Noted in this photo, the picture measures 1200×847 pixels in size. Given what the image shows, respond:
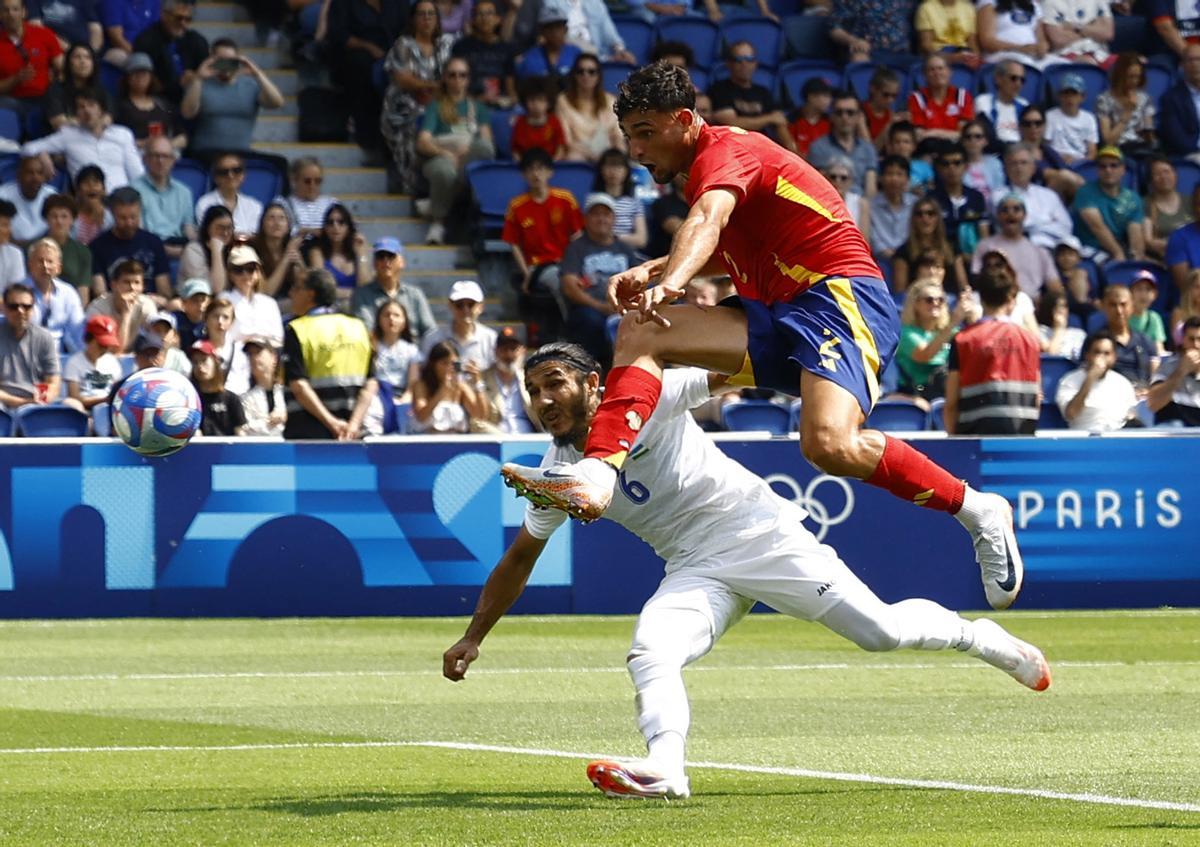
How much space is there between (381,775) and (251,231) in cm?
1131

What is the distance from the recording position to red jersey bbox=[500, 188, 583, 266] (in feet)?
60.6

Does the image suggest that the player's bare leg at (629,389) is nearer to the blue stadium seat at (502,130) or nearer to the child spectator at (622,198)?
the child spectator at (622,198)

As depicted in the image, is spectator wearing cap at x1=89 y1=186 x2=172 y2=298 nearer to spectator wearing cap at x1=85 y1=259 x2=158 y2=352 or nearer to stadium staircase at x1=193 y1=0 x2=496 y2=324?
spectator wearing cap at x1=85 y1=259 x2=158 y2=352

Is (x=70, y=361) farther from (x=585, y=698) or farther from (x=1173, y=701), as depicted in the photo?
(x=1173, y=701)

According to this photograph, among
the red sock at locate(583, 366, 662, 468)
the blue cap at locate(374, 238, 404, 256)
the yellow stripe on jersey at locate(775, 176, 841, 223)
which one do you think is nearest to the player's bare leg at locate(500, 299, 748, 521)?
the red sock at locate(583, 366, 662, 468)

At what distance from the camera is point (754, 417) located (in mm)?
15953

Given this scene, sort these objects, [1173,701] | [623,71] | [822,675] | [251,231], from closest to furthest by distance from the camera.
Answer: [1173,701], [822,675], [251,231], [623,71]

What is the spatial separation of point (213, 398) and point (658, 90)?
8836 millimetres

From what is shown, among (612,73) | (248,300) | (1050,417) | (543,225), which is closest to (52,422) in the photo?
(248,300)

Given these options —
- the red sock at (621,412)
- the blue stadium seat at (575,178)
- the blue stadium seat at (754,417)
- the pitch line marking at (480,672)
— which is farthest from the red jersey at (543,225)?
the red sock at (621,412)

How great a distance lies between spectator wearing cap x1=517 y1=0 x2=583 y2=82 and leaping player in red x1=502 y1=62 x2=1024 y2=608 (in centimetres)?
1276

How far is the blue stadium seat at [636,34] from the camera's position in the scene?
21344 millimetres

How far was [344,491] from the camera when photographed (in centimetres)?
1445

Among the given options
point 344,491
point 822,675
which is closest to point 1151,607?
point 822,675
